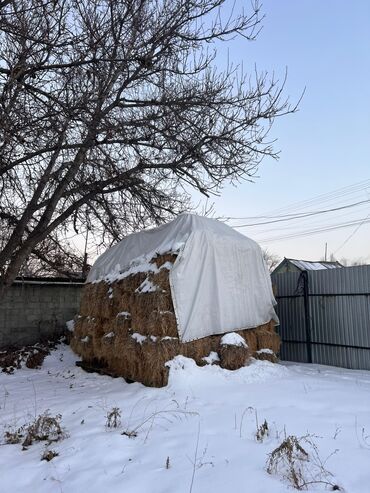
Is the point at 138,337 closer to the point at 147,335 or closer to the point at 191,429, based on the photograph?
the point at 147,335

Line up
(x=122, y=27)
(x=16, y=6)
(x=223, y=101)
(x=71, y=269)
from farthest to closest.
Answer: (x=71, y=269), (x=223, y=101), (x=122, y=27), (x=16, y=6)

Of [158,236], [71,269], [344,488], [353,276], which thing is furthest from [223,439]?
[71,269]

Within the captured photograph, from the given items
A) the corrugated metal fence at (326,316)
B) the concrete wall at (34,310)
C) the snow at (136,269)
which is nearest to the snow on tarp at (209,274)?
the snow at (136,269)

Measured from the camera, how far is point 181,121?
7.40 metres

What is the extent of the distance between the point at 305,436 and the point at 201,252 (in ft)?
12.2

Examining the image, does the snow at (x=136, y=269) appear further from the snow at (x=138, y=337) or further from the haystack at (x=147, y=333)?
the snow at (x=138, y=337)

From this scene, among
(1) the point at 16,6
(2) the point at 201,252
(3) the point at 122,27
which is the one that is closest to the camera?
(1) the point at 16,6

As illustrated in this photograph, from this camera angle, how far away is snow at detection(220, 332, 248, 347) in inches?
274

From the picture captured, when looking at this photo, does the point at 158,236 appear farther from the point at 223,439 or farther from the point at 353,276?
the point at 223,439

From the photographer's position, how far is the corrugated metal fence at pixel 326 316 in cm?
797

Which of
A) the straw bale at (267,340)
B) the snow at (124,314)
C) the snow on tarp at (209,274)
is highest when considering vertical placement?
the snow on tarp at (209,274)

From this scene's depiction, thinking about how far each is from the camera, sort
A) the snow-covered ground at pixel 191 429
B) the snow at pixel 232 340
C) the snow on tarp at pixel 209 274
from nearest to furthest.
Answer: the snow-covered ground at pixel 191 429 < the snow on tarp at pixel 209 274 < the snow at pixel 232 340

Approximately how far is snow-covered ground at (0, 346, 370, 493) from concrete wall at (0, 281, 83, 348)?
178 inches

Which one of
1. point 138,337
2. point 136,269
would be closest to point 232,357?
point 138,337
